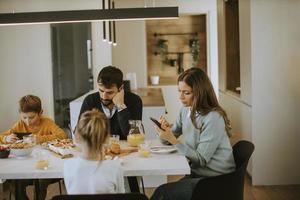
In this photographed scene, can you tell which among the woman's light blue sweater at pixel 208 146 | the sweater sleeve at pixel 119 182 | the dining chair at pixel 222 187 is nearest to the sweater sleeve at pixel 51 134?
the woman's light blue sweater at pixel 208 146

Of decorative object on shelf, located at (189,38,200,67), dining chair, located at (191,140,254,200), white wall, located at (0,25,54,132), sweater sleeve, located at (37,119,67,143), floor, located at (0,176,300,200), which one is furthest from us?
decorative object on shelf, located at (189,38,200,67)

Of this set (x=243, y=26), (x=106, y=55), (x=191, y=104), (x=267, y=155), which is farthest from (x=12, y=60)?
(x=191, y=104)

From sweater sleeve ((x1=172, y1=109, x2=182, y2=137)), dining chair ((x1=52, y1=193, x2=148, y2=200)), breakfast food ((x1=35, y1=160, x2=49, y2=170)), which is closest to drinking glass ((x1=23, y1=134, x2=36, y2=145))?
breakfast food ((x1=35, y1=160, x2=49, y2=170))

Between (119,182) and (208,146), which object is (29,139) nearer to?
(119,182)

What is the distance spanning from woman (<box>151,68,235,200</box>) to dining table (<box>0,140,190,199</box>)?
0.33ft

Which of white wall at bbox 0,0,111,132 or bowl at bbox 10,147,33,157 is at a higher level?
white wall at bbox 0,0,111,132

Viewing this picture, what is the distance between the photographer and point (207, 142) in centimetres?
255

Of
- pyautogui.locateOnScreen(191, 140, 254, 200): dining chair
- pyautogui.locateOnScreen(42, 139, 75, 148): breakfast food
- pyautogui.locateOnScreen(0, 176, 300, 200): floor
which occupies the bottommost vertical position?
pyautogui.locateOnScreen(0, 176, 300, 200): floor

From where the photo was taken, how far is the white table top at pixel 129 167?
228 cm

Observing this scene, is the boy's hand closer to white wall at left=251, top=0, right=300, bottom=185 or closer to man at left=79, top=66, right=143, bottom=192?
man at left=79, top=66, right=143, bottom=192

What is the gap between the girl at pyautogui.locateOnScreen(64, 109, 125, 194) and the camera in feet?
6.77

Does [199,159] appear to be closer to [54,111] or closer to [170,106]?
[54,111]

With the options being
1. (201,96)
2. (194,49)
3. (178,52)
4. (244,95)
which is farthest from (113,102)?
(178,52)

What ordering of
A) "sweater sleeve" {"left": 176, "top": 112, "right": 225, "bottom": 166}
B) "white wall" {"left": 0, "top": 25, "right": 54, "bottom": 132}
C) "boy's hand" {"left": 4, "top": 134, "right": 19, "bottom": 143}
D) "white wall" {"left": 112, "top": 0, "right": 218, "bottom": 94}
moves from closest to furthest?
"sweater sleeve" {"left": 176, "top": 112, "right": 225, "bottom": 166}
"boy's hand" {"left": 4, "top": 134, "right": 19, "bottom": 143}
"white wall" {"left": 0, "top": 25, "right": 54, "bottom": 132}
"white wall" {"left": 112, "top": 0, "right": 218, "bottom": 94}
